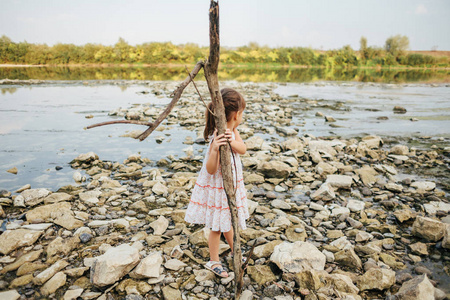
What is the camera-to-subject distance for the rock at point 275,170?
5.23m

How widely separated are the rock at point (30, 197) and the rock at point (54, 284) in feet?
6.54

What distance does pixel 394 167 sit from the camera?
595 centimetres

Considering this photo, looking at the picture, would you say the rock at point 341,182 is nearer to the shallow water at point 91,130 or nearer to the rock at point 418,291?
the rock at point 418,291

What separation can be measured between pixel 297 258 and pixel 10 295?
2.61 metres

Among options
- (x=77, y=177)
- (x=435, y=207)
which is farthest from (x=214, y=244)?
(x=435, y=207)

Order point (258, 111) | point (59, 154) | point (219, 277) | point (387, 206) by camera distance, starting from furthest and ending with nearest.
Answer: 1. point (258, 111)
2. point (59, 154)
3. point (387, 206)
4. point (219, 277)

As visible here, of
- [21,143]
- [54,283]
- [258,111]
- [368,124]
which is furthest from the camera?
[258,111]

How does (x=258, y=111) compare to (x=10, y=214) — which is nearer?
(x=10, y=214)

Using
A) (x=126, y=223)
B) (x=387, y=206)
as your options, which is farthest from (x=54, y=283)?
(x=387, y=206)

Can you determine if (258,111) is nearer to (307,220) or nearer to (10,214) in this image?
(307,220)

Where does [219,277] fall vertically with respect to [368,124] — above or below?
below

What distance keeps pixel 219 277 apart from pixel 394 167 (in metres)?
5.05

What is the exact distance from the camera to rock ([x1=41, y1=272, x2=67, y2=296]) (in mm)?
2396

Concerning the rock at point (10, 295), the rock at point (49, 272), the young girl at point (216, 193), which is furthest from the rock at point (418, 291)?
the rock at point (10, 295)
